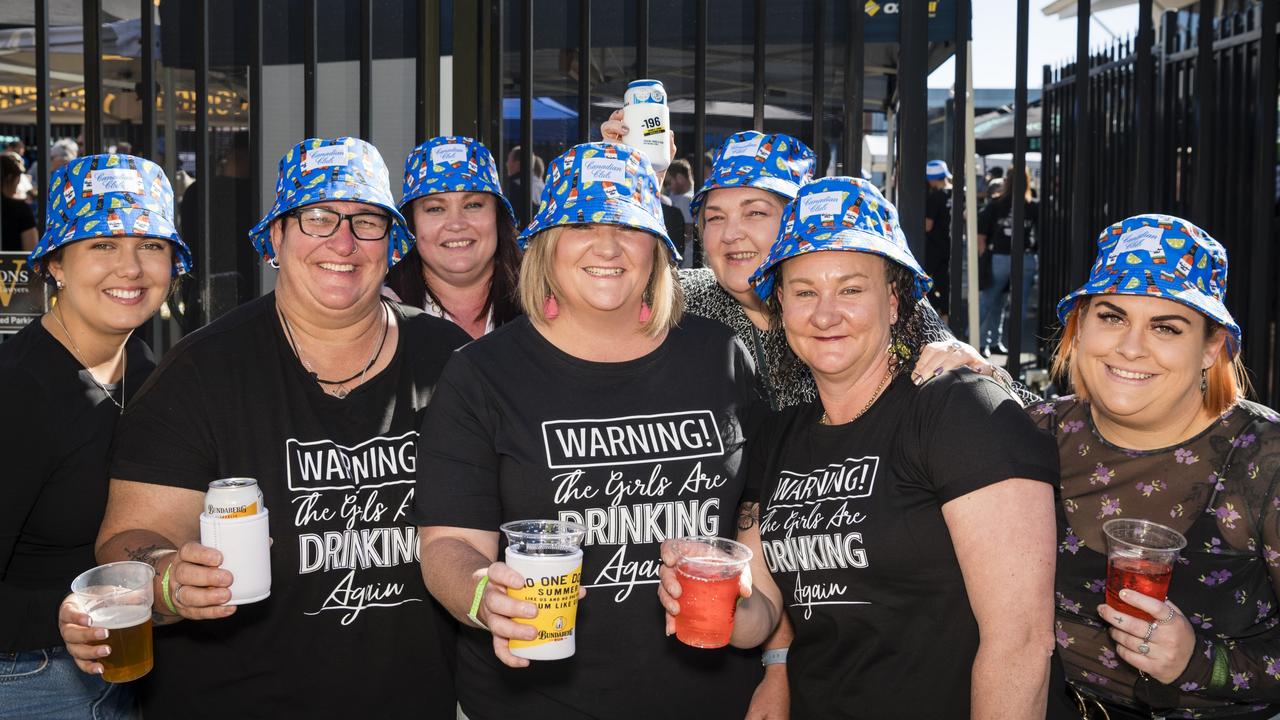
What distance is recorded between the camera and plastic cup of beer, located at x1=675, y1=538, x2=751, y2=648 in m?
2.09

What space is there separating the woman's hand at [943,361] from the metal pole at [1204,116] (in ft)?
5.01

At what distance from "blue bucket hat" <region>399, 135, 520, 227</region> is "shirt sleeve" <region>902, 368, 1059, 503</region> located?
189cm

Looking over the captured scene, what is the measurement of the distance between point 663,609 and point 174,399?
49.6 inches

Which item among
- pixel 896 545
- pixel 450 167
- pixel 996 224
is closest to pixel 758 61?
pixel 450 167

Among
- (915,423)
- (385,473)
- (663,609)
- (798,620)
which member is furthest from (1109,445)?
(385,473)

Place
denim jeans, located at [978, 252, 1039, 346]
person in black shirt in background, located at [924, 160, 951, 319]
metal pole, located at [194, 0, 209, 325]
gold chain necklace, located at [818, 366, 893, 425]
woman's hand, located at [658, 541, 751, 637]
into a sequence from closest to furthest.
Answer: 1. woman's hand, located at [658, 541, 751, 637]
2. gold chain necklace, located at [818, 366, 893, 425]
3. metal pole, located at [194, 0, 209, 325]
4. person in black shirt in background, located at [924, 160, 951, 319]
5. denim jeans, located at [978, 252, 1039, 346]

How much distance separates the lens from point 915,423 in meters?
2.20

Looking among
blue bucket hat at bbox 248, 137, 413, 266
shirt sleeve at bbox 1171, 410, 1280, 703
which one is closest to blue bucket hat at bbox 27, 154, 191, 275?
blue bucket hat at bbox 248, 137, 413, 266

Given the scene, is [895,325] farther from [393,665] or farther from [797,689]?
[393,665]

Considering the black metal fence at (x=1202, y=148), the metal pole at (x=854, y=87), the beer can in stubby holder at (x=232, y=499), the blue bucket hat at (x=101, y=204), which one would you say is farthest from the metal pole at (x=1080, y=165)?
the blue bucket hat at (x=101, y=204)

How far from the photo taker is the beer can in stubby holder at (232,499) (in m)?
2.16

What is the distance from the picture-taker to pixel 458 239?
11.7 ft

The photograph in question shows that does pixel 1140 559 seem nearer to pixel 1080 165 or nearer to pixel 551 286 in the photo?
pixel 551 286

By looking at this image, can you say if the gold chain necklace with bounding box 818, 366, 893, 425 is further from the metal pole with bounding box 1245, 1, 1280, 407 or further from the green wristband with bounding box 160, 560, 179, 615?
the metal pole with bounding box 1245, 1, 1280, 407
